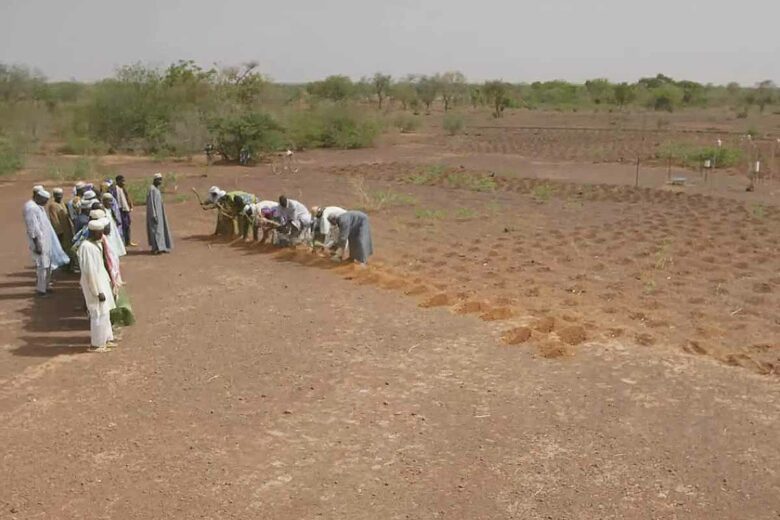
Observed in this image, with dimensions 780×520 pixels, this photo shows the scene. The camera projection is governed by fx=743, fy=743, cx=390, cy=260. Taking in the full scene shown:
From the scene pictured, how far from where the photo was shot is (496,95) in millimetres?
55875

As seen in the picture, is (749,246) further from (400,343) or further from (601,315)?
(400,343)

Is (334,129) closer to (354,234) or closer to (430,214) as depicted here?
(430,214)

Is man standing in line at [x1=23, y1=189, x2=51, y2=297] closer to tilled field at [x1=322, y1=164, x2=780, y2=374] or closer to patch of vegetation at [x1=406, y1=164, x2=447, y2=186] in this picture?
tilled field at [x1=322, y1=164, x2=780, y2=374]

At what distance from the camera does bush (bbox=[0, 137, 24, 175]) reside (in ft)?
74.4

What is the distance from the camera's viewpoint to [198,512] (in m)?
4.88

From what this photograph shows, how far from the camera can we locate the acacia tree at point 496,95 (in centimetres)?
5468

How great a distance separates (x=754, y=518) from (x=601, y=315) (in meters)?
4.24

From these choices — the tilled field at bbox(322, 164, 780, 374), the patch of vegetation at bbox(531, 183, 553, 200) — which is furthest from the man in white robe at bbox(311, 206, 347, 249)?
the patch of vegetation at bbox(531, 183, 553, 200)

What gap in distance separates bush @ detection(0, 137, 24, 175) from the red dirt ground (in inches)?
453

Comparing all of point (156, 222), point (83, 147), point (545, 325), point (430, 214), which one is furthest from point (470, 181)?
point (83, 147)

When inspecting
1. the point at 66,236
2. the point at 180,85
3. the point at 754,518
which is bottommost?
the point at 754,518

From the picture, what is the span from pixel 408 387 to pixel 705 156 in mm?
22147

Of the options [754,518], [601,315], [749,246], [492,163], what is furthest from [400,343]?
[492,163]

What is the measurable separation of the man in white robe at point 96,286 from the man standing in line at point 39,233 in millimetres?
2234
